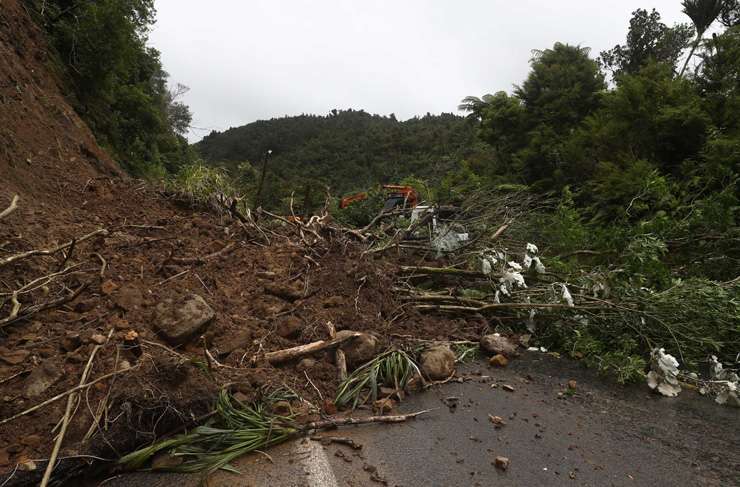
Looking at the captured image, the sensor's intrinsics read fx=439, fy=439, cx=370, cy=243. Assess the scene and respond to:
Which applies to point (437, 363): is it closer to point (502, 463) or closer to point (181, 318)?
point (502, 463)

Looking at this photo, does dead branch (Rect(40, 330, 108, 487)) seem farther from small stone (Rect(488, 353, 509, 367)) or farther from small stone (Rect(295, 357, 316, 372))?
small stone (Rect(488, 353, 509, 367))

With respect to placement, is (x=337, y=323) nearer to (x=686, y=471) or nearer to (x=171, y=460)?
(x=171, y=460)

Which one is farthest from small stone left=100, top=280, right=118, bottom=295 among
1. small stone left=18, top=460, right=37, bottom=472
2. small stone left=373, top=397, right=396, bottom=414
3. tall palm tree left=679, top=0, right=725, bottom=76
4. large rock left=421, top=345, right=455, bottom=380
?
tall palm tree left=679, top=0, right=725, bottom=76

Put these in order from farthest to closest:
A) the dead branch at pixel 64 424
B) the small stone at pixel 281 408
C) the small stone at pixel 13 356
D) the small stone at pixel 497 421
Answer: the small stone at pixel 497 421, the small stone at pixel 281 408, the small stone at pixel 13 356, the dead branch at pixel 64 424

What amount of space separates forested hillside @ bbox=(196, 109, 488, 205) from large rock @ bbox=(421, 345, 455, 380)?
19.8 m

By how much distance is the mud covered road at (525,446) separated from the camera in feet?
6.46

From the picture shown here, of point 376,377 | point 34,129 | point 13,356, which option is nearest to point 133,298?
point 13,356

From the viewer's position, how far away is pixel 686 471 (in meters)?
2.12

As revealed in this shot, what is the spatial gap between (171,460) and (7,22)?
747 centimetres

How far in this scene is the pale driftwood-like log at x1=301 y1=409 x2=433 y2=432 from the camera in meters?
2.29

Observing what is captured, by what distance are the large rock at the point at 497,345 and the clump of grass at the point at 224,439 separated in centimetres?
206

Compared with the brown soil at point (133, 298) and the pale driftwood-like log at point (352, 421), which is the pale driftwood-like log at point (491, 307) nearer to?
the brown soil at point (133, 298)

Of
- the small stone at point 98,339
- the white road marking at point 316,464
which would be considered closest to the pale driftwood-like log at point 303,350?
the white road marking at point 316,464

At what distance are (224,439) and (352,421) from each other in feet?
2.24
